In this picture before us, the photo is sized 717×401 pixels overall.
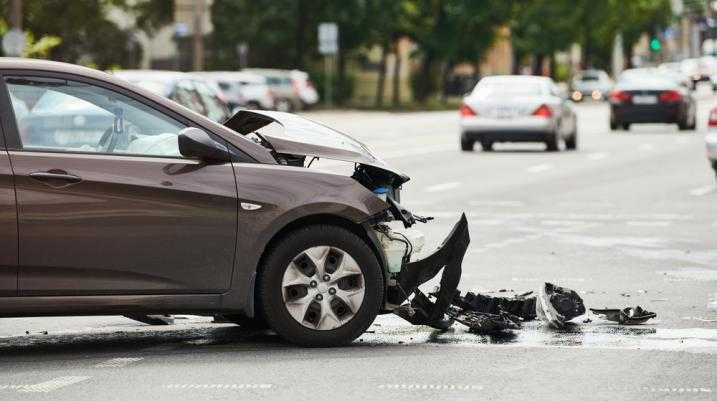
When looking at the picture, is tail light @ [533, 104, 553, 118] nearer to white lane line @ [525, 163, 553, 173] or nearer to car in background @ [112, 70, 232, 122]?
white lane line @ [525, 163, 553, 173]

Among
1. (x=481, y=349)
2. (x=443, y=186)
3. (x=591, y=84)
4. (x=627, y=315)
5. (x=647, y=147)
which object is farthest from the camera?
→ (x=591, y=84)

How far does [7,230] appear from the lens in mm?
9023

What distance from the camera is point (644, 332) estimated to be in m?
10.3

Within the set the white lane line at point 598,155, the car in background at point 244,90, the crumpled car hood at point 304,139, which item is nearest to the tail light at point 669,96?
the white lane line at point 598,155

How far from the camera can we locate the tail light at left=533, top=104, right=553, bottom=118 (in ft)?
114

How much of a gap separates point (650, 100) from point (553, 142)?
10053 mm

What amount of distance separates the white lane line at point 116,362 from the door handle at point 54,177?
866 millimetres

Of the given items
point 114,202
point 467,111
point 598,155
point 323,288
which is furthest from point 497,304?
point 467,111

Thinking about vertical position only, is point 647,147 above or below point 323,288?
below

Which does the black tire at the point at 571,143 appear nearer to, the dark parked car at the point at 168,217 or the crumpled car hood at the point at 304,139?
the crumpled car hood at the point at 304,139

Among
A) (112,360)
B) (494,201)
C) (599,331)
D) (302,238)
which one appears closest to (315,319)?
(302,238)

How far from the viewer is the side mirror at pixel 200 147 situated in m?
9.20

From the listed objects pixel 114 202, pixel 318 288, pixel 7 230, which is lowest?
pixel 318 288

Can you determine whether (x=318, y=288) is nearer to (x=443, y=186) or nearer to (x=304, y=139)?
(x=304, y=139)
